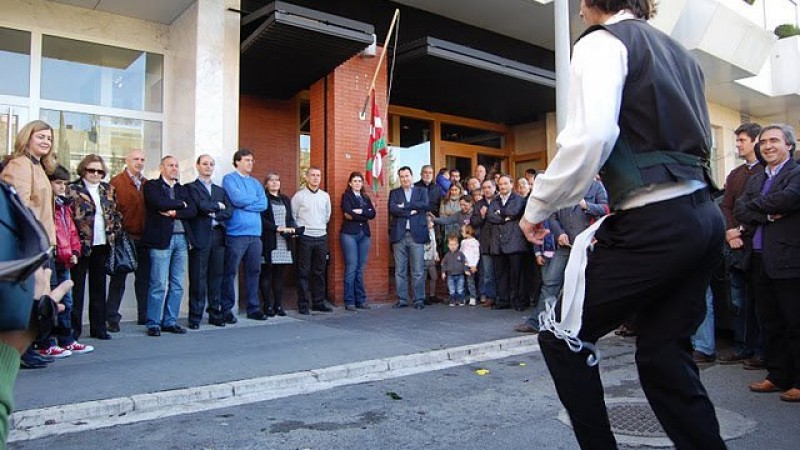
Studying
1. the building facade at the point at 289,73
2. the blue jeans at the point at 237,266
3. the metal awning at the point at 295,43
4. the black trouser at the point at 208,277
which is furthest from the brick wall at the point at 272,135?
the black trouser at the point at 208,277

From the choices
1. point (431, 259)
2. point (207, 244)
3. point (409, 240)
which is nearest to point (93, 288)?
point (207, 244)

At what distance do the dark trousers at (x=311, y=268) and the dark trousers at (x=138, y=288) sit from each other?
7.16 ft

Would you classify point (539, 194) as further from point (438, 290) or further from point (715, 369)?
point (438, 290)

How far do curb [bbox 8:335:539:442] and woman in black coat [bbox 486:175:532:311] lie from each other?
3.03 metres

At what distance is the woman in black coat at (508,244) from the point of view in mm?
9219

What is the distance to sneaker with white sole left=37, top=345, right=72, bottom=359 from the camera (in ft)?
19.4

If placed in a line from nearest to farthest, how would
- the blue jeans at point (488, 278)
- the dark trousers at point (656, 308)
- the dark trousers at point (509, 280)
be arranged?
1. the dark trousers at point (656, 308)
2. the dark trousers at point (509, 280)
3. the blue jeans at point (488, 278)

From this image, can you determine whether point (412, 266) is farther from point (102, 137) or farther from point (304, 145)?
point (102, 137)

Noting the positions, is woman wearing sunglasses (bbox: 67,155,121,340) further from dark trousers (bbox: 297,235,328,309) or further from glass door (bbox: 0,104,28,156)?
dark trousers (bbox: 297,235,328,309)

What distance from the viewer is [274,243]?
8.47m

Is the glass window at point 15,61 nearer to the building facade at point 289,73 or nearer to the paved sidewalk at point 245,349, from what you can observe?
the building facade at point 289,73

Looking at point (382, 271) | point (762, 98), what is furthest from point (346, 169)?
point (762, 98)

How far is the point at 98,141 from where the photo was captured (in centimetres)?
882

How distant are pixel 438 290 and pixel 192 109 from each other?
5.53 metres
